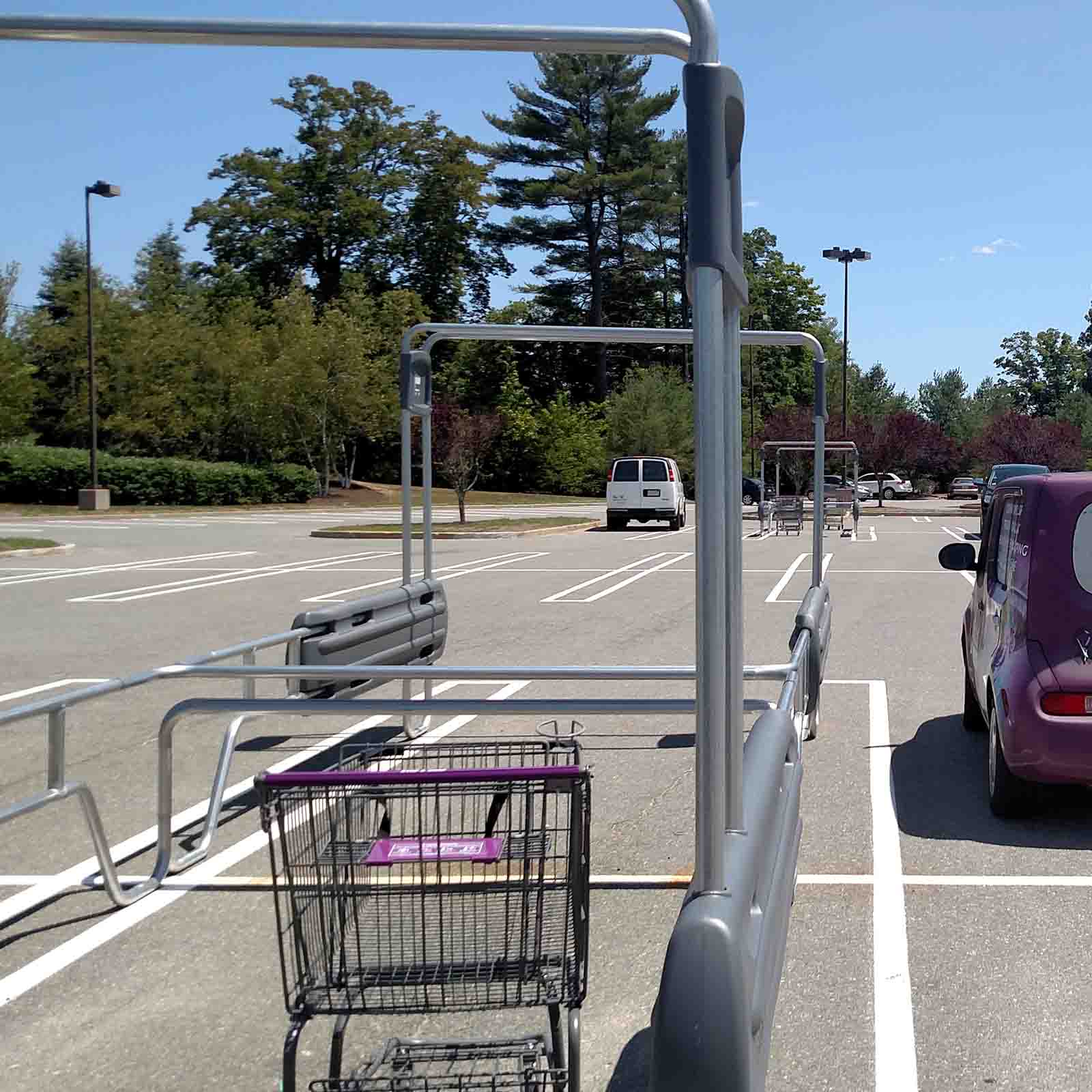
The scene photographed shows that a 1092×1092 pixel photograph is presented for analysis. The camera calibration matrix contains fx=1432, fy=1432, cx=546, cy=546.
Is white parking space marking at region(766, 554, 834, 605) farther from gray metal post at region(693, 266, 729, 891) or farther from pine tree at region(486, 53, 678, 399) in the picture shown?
pine tree at region(486, 53, 678, 399)

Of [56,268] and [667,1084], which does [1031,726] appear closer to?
[667,1084]

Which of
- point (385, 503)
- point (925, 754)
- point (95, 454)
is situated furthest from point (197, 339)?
point (925, 754)

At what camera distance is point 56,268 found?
85.9 meters

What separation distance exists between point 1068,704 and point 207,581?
16759 mm

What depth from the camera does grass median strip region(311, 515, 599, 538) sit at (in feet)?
113

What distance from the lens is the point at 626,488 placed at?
37875 millimetres

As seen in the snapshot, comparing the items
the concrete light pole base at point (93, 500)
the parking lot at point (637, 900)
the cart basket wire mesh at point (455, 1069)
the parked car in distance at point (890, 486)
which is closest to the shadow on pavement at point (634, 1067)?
the parking lot at point (637, 900)

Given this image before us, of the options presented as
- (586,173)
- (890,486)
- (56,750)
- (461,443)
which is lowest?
(56,750)

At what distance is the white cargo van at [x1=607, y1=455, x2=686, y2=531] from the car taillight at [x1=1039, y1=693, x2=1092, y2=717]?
3139cm

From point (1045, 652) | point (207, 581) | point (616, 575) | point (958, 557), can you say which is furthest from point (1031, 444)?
point (1045, 652)

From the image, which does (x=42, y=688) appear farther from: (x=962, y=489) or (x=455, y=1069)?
(x=962, y=489)

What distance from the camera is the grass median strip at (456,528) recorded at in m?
34.5

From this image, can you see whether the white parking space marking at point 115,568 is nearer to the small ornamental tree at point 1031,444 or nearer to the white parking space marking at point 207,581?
the white parking space marking at point 207,581

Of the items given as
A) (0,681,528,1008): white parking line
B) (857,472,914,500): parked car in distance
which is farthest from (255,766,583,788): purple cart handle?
(857,472,914,500): parked car in distance
